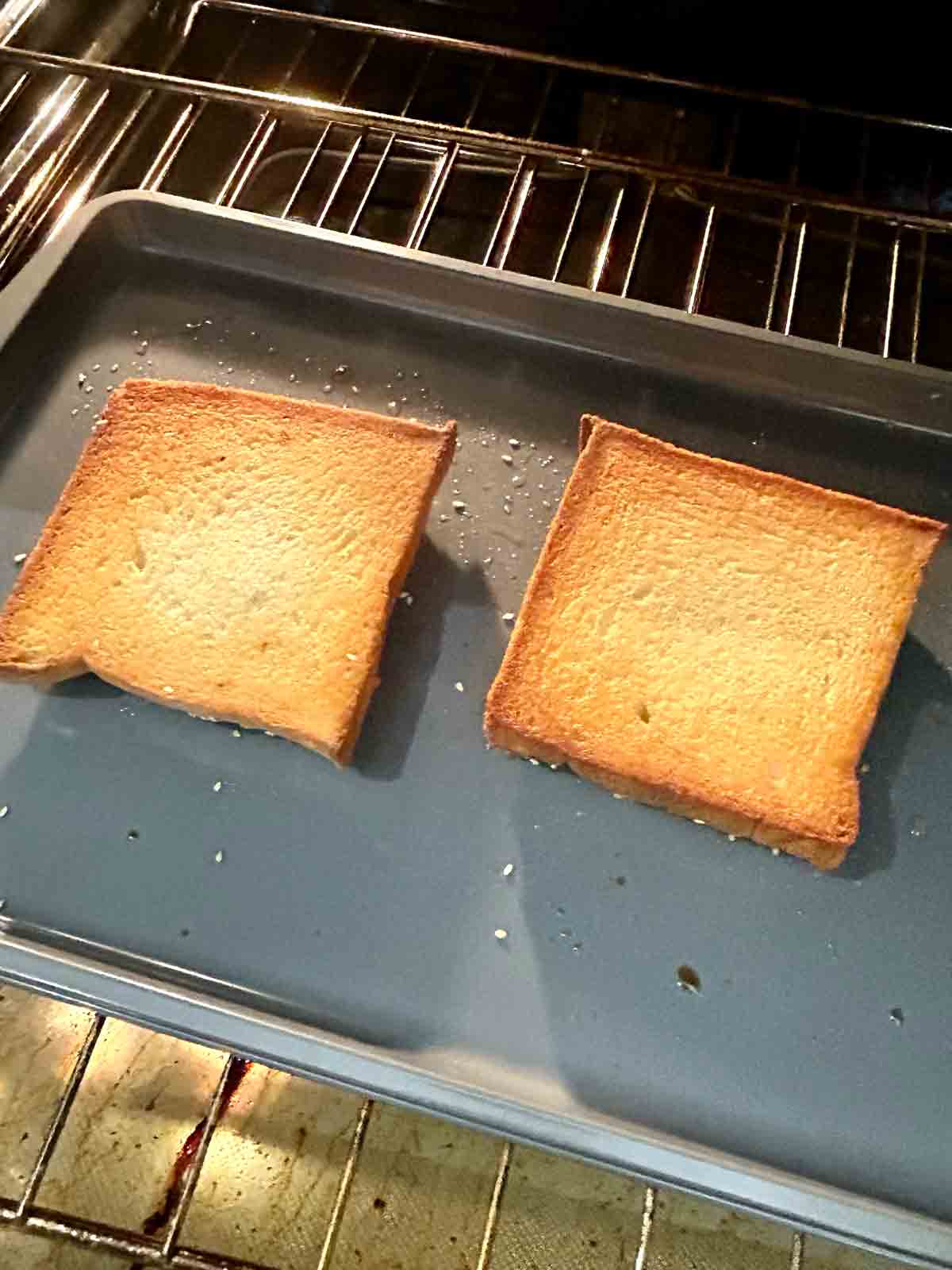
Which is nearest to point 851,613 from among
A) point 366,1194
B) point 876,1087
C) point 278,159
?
point 876,1087

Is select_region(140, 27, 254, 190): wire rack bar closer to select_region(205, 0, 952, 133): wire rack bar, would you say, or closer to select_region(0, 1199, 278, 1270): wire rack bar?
select_region(205, 0, 952, 133): wire rack bar

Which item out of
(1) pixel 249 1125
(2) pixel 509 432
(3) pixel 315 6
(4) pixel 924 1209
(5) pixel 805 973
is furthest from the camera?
(3) pixel 315 6

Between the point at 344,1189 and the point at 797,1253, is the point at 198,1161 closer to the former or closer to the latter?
the point at 344,1189

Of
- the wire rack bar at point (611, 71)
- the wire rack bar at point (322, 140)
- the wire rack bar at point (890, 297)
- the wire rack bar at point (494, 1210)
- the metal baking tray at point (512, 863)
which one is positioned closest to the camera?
the metal baking tray at point (512, 863)

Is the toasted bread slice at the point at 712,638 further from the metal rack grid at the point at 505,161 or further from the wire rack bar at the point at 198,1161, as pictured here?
the wire rack bar at the point at 198,1161

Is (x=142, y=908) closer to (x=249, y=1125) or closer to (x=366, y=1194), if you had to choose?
(x=249, y=1125)

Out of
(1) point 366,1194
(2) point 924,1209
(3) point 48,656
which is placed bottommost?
(1) point 366,1194

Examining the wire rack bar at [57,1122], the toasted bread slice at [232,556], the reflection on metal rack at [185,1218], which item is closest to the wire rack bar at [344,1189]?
the reflection on metal rack at [185,1218]

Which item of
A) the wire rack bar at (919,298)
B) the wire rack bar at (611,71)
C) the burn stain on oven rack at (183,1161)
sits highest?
the wire rack bar at (611,71)
